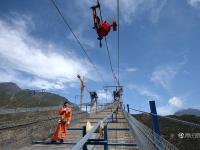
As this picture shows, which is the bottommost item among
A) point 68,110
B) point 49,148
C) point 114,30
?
point 49,148

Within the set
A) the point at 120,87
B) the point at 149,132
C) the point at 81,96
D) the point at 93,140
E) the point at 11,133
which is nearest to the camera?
the point at 93,140

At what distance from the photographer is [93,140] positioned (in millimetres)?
5066

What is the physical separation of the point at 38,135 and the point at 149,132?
861 cm

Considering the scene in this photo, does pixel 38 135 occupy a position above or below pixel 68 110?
below

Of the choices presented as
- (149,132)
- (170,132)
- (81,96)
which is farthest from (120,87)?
(149,132)

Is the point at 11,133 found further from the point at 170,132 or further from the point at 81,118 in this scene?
the point at 170,132

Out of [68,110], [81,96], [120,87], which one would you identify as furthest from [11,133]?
[81,96]

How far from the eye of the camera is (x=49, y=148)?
11.1m

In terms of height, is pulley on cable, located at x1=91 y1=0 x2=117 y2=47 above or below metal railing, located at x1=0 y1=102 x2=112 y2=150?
above

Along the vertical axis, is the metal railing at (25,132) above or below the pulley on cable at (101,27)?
below

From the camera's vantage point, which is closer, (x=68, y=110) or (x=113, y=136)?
(x=68, y=110)

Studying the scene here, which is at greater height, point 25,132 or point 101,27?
point 101,27

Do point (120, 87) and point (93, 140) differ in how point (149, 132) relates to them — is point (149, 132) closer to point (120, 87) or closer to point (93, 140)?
point (93, 140)

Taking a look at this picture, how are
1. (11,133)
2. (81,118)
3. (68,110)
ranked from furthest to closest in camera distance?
(81,118) < (68,110) < (11,133)
